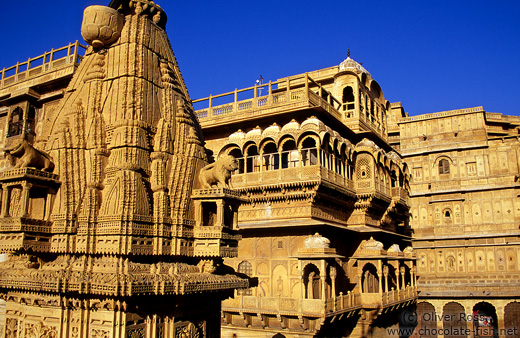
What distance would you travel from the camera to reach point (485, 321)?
97.7 feet

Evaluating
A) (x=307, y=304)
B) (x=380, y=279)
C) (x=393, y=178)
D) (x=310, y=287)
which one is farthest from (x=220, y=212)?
(x=393, y=178)

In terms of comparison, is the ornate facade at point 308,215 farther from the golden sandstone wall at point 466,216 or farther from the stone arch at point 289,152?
the golden sandstone wall at point 466,216

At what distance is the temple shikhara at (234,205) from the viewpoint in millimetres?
8453

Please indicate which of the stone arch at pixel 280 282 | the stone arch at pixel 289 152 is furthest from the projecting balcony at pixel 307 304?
the stone arch at pixel 289 152

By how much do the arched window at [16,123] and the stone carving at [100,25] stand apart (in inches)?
398

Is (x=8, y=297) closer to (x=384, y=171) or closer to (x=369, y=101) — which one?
(x=384, y=171)

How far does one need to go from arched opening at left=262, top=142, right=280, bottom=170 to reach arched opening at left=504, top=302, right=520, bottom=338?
56.8 ft

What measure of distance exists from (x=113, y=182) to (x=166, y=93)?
2.44 m

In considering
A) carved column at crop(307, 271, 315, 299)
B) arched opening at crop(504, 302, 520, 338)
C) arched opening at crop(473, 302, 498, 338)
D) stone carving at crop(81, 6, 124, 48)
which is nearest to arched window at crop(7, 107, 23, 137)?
stone carving at crop(81, 6, 124, 48)

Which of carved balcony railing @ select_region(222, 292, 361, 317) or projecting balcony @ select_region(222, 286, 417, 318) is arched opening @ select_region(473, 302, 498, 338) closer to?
projecting balcony @ select_region(222, 286, 417, 318)

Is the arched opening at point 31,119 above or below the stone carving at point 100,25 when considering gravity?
above

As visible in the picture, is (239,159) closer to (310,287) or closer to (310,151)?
(310,151)

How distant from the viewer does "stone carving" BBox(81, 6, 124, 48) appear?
31.8 ft

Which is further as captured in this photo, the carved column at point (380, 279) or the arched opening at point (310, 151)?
the arched opening at point (310, 151)
